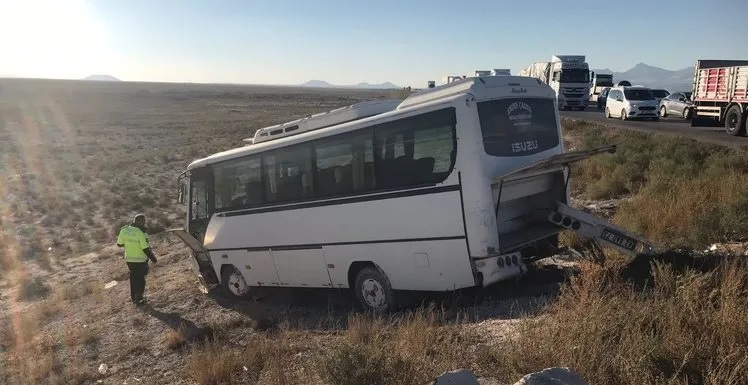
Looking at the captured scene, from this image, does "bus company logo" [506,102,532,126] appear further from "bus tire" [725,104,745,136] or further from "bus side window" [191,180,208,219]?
"bus tire" [725,104,745,136]

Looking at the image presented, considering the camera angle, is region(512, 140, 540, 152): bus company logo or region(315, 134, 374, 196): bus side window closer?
region(512, 140, 540, 152): bus company logo

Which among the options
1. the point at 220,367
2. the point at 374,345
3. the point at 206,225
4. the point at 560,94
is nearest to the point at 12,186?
the point at 206,225

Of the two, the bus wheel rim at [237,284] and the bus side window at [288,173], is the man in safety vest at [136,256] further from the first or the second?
the bus side window at [288,173]

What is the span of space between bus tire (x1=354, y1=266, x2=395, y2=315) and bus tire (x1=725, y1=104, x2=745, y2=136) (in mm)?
16454

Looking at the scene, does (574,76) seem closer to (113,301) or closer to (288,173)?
(288,173)

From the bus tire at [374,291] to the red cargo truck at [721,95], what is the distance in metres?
16.5

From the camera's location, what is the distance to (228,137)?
48688 mm

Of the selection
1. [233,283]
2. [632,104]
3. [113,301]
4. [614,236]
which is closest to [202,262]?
[233,283]

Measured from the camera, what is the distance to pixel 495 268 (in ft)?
24.2

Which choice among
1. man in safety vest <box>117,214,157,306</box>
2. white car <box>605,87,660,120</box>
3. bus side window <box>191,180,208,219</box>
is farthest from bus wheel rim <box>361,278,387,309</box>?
white car <box>605,87,660,120</box>

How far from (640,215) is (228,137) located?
4208 cm

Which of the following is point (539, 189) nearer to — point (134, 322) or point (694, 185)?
point (694, 185)

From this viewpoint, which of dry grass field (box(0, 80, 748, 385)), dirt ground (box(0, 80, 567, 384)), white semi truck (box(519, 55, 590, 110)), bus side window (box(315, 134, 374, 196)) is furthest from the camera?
A: white semi truck (box(519, 55, 590, 110))

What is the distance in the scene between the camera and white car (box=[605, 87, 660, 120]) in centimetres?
2981
